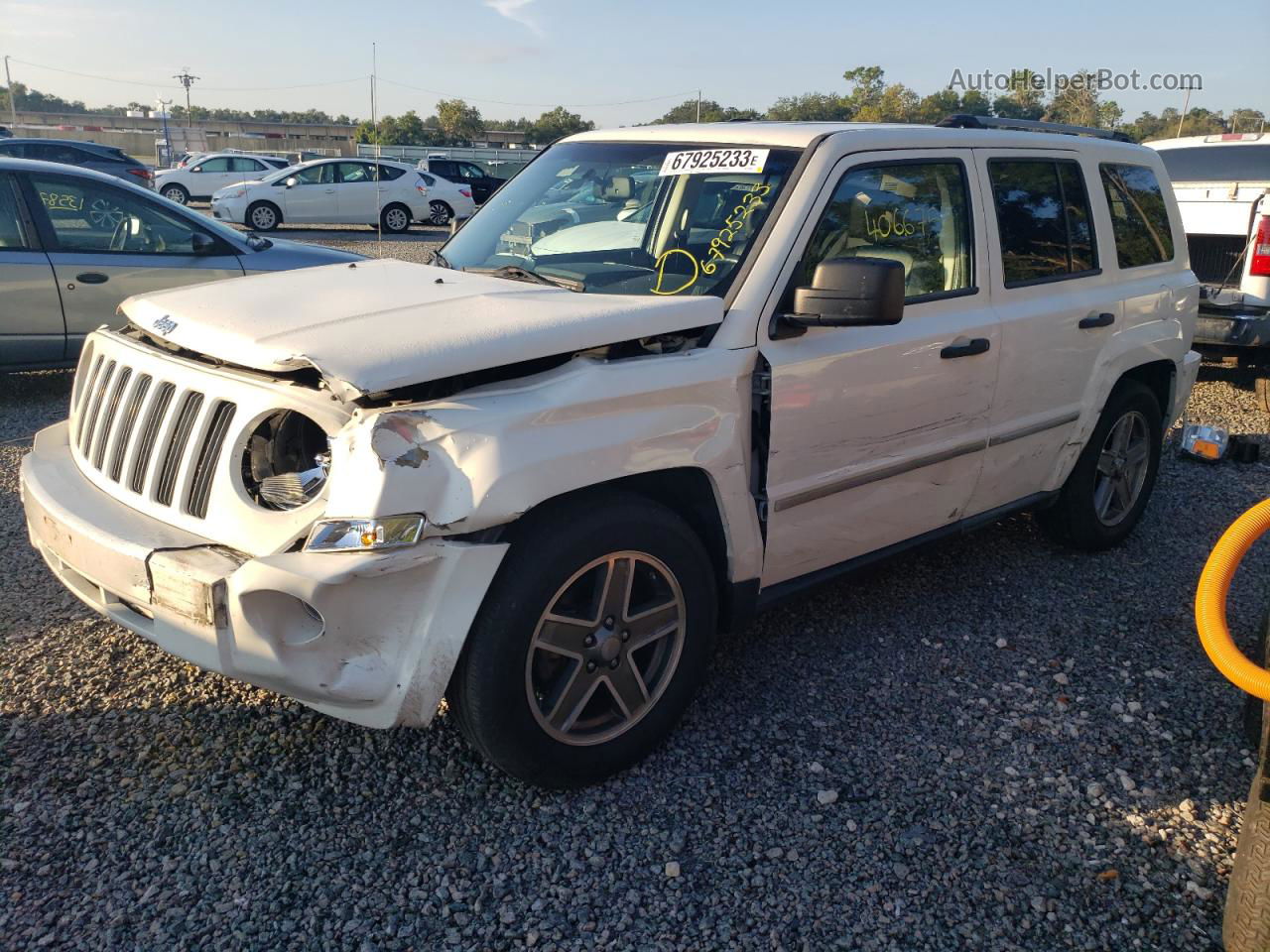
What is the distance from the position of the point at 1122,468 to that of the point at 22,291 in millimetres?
6803

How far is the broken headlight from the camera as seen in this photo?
2.76 meters

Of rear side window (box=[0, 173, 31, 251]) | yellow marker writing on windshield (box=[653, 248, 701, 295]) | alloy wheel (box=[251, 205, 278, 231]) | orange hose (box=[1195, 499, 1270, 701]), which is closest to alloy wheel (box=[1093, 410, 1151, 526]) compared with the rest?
orange hose (box=[1195, 499, 1270, 701])

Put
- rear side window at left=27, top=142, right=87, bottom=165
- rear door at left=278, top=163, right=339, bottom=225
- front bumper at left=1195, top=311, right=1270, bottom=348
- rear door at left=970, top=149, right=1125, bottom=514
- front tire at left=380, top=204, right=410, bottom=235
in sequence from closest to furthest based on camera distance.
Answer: rear door at left=970, top=149, right=1125, bottom=514 < front bumper at left=1195, top=311, right=1270, bottom=348 < rear side window at left=27, top=142, right=87, bottom=165 < rear door at left=278, top=163, right=339, bottom=225 < front tire at left=380, top=204, right=410, bottom=235

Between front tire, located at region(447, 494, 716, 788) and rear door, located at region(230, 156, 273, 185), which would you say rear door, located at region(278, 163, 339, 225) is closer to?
rear door, located at region(230, 156, 273, 185)

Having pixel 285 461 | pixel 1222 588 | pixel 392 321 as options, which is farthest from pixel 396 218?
pixel 1222 588

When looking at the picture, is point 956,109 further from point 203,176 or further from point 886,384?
point 203,176

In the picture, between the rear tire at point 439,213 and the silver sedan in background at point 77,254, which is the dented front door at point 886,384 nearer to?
the silver sedan in background at point 77,254

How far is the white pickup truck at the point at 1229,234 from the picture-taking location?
7816mm

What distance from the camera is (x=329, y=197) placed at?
2108cm

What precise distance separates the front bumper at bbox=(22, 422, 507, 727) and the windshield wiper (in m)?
1.25

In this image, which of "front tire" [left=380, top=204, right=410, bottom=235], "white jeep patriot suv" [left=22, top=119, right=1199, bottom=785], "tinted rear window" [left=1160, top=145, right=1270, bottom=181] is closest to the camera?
"white jeep patriot suv" [left=22, top=119, right=1199, bottom=785]

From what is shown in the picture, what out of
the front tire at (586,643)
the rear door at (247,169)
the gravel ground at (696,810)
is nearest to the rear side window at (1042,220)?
the gravel ground at (696,810)

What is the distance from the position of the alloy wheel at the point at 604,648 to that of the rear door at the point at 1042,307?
1717 mm

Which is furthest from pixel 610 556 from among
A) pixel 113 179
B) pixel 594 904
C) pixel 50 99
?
pixel 50 99
